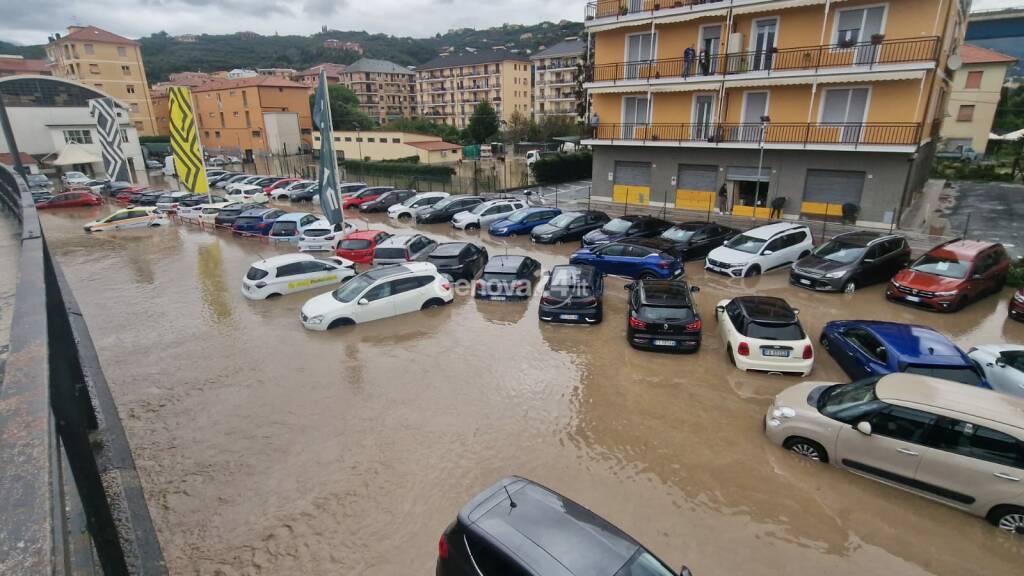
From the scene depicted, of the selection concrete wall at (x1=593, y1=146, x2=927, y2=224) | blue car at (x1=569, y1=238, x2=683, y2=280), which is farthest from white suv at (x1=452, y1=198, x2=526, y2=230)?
blue car at (x1=569, y1=238, x2=683, y2=280)

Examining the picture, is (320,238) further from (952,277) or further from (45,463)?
(45,463)

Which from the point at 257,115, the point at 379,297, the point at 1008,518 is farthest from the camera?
the point at 257,115

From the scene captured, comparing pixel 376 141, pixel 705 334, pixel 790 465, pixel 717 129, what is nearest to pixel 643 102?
pixel 717 129

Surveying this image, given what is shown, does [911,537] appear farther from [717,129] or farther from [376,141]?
[376,141]

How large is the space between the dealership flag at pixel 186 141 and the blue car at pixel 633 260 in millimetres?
20887

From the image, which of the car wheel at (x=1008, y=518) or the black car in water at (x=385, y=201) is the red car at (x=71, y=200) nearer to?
the black car in water at (x=385, y=201)

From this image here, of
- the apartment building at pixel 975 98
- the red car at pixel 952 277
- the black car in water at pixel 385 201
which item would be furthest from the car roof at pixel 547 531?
the apartment building at pixel 975 98

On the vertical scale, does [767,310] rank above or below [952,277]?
above

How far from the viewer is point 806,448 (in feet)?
26.6

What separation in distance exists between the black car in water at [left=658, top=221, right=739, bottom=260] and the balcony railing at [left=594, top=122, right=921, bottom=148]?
742cm

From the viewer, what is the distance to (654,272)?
54.1 ft

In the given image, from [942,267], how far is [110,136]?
4190 cm

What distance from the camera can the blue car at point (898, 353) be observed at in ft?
28.7

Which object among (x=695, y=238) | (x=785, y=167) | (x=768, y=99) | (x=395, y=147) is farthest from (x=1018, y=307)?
(x=395, y=147)
